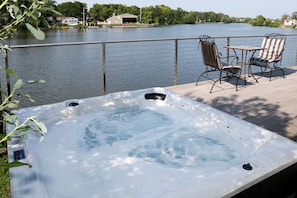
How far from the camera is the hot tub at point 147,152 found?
1.85 m

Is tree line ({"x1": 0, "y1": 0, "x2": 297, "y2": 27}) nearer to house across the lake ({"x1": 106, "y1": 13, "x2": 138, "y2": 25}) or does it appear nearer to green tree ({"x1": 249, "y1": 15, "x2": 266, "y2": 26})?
house across the lake ({"x1": 106, "y1": 13, "x2": 138, "y2": 25})

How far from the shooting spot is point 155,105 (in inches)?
146

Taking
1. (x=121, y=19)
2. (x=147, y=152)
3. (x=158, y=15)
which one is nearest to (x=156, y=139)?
(x=147, y=152)

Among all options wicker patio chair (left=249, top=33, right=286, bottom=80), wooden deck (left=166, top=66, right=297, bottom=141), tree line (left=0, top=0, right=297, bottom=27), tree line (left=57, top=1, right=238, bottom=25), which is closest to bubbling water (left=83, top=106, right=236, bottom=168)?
wooden deck (left=166, top=66, right=297, bottom=141)

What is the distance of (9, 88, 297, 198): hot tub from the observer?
1850mm

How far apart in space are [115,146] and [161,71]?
550 cm

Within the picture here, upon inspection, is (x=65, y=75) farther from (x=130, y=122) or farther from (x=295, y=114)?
(x=295, y=114)

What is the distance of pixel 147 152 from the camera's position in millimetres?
2764

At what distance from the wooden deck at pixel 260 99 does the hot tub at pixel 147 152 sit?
533 millimetres

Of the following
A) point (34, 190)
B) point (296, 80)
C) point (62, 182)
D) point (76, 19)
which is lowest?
point (62, 182)

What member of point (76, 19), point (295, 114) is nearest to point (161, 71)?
point (295, 114)

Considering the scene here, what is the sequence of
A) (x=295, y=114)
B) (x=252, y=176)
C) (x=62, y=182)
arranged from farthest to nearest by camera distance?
(x=295, y=114), (x=62, y=182), (x=252, y=176)

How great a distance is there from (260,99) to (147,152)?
78.5 inches

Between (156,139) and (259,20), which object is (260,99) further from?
(259,20)
